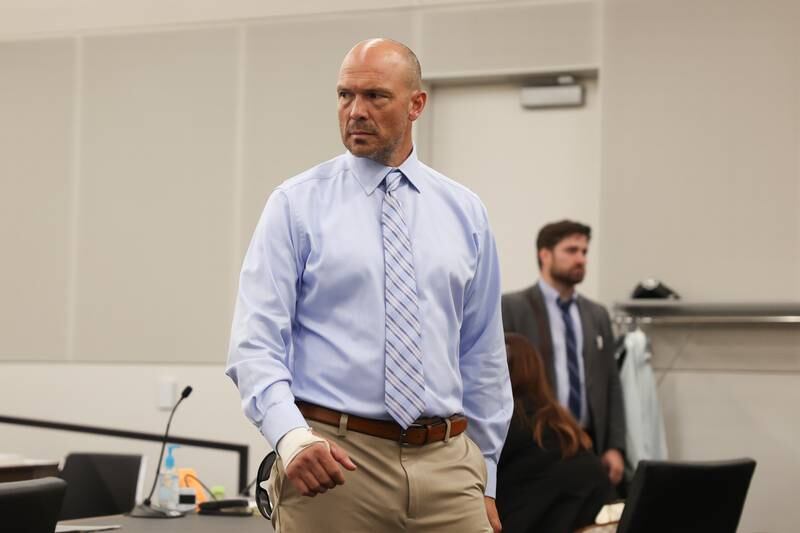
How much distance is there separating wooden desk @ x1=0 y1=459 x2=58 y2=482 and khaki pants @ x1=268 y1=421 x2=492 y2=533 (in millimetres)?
1936

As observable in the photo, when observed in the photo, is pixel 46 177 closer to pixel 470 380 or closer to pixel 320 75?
pixel 320 75

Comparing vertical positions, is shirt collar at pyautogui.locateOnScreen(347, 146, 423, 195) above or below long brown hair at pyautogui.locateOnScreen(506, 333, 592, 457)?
above

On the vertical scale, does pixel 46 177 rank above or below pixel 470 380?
above

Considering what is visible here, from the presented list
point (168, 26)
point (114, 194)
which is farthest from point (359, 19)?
point (114, 194)

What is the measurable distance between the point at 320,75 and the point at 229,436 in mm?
1914

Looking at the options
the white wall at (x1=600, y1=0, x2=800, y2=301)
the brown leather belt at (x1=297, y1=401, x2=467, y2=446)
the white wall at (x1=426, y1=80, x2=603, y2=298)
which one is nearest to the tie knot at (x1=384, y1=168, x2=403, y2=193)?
the brown leather belt at (x1=297, y1=401, x2=467, y2=446)

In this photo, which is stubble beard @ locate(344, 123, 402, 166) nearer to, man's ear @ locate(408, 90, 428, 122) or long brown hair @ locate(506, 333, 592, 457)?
man's ear @ locate(408, 90, 428, 122)

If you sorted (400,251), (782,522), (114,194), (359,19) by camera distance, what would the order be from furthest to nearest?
(114,194), (359,19), (782,522), (400,251)

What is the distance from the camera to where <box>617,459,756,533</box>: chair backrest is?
286cm

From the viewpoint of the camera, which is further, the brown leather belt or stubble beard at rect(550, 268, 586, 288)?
stubble beard at rect(550, 268, 586, 288)

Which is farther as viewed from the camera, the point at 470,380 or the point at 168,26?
the point at 168,26

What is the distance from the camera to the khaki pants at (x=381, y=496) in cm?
199

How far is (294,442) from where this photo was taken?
72.7 inches

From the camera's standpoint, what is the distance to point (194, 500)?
151 inches
